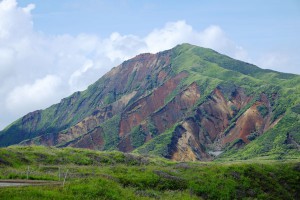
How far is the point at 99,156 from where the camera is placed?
80000 mm

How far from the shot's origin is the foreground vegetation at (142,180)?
109 feet

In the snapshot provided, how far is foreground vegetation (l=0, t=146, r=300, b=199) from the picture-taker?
109 feet

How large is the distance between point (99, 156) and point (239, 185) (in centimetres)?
3401

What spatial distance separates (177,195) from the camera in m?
42.3

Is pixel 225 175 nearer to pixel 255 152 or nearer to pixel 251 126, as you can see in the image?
pixel 255 152

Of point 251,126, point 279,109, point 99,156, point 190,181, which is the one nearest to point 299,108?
point 279,109

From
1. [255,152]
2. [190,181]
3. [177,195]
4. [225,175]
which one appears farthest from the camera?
[255,152]

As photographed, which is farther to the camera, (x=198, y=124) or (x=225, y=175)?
(x=198, y=124)

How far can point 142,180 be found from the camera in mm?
48781

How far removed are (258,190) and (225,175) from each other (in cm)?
494

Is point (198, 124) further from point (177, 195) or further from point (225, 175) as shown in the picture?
point (177, 195)

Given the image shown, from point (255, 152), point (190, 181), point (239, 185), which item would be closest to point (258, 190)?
point (239, 185)

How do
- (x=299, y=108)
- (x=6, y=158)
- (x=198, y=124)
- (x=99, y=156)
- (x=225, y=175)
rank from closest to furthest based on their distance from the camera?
(x=225, y=175)
(x=6, y=158)
(x=99, y=156)
(x=299, y=108)
(x=198, y=124)

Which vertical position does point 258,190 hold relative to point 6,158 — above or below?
below
